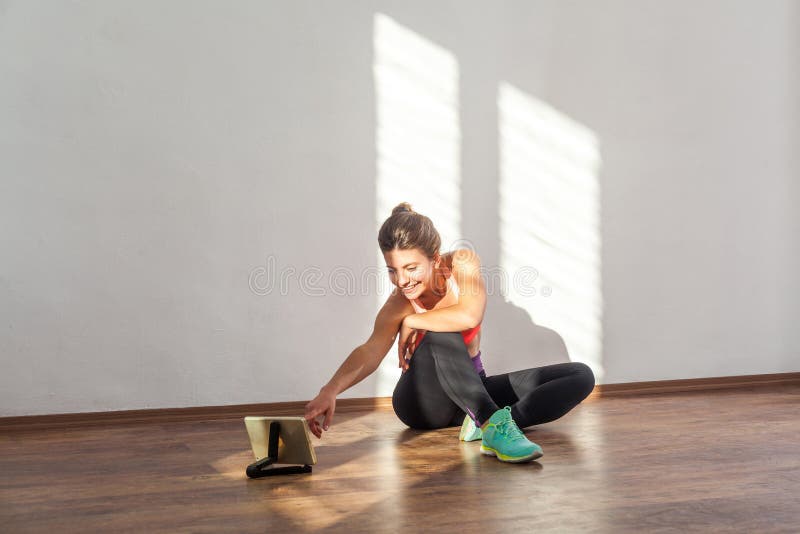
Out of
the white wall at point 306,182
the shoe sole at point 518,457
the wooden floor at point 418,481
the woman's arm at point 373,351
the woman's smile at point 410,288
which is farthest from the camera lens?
the white wall at point 306,182

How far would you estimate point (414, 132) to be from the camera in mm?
3572

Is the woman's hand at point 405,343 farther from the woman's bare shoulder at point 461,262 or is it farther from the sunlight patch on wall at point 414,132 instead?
the sunlight patch on wall at point 414,132

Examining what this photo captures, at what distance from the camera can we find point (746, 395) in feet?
11.9

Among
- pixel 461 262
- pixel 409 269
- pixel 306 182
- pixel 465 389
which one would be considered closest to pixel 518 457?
pixel 465 389

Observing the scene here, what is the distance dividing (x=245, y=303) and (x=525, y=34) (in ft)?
5.39

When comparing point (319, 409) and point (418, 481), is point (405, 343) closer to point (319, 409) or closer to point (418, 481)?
point (319, 409)

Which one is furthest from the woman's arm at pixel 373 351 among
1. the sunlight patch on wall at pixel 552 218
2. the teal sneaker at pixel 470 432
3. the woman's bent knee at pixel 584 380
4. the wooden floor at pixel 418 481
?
the sunlight patch on wall at pixel 552 218

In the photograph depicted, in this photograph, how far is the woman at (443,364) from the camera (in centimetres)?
244

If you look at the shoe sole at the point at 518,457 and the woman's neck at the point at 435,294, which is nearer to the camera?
the shoe sole at the point at 518,457

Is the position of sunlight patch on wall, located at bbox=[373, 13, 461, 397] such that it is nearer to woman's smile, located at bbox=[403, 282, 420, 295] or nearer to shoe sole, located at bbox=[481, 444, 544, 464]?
woman's smile, located at bbox=[403, 282, 420, 295]

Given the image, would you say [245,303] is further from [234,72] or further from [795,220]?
[795,220]

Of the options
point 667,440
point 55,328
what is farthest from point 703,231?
point 55,328

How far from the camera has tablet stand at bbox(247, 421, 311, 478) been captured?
217 cm

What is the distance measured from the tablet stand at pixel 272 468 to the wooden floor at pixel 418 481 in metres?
0.03
